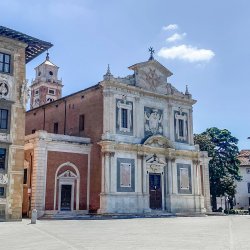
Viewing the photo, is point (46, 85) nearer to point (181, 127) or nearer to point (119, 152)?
point (181, 127)

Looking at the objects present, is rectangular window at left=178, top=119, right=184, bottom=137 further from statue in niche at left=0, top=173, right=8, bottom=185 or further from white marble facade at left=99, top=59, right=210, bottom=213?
statue in niche at left=0, top=173, right=8, bottom=185

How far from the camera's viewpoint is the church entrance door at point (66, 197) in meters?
34.4

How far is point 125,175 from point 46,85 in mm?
34452

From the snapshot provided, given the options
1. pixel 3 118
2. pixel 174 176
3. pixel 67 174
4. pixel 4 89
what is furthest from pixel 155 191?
pixel 4 89

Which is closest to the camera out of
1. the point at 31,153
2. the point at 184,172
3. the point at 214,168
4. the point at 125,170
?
the point at 31,153

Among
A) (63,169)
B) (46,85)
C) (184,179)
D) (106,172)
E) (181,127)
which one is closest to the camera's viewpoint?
(63,169)

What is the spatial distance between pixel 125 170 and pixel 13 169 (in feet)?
40.3

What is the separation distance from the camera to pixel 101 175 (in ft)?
116

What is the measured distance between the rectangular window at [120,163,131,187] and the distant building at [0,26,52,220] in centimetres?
1115

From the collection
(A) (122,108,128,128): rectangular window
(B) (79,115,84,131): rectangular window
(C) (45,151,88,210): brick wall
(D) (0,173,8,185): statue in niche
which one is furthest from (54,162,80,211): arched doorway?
(D) (0,173,8,185): statue in niche

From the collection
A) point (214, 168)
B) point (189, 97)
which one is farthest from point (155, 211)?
point (214, 168)

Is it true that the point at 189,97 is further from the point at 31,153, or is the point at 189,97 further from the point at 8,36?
the point at 8,36

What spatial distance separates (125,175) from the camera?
36.8 m

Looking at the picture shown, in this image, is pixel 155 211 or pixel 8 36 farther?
pixel 155 211
